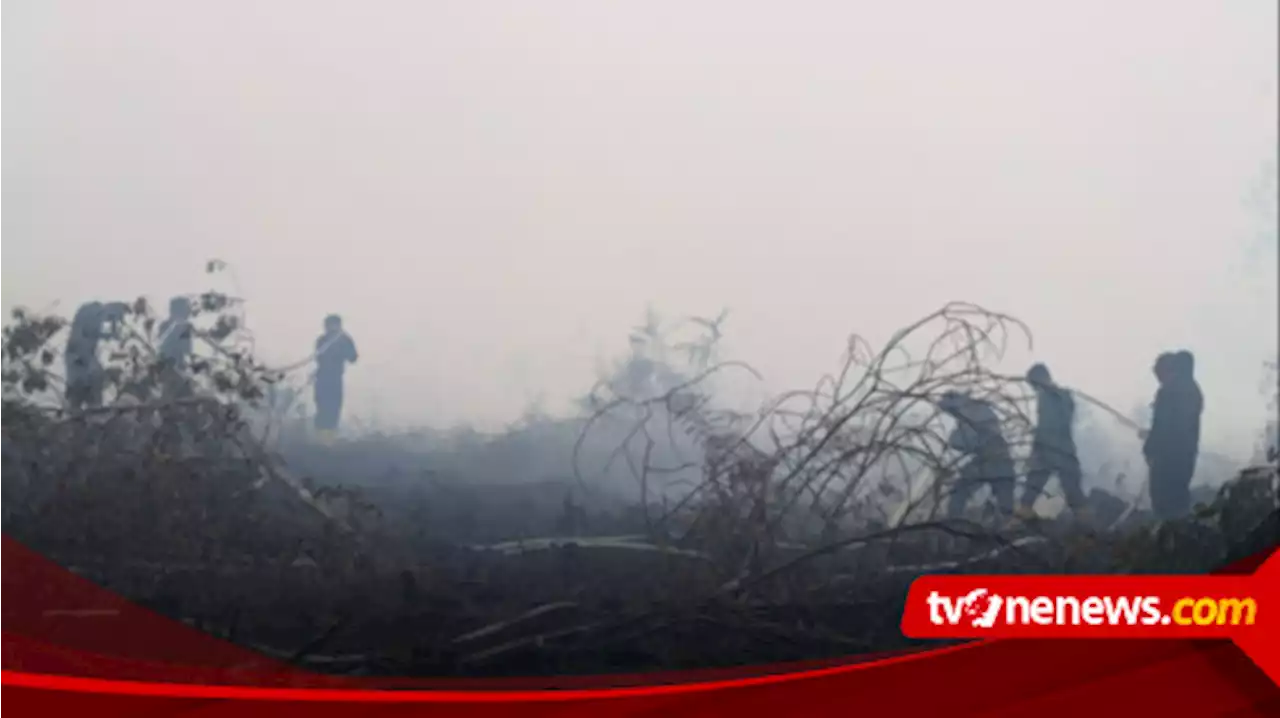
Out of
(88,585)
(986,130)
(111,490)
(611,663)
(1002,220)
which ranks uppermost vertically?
(986,130)

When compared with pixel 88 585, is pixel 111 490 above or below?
above

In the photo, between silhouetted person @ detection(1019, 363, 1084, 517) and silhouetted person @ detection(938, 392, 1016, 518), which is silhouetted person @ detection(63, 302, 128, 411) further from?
silhouetted person @ detection(1019, 363, 1084, 517)

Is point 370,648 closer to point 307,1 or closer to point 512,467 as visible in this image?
point 512,467

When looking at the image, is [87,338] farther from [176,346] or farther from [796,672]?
[796,672]

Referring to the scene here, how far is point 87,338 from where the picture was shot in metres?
1.31

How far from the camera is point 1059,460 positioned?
1.37m

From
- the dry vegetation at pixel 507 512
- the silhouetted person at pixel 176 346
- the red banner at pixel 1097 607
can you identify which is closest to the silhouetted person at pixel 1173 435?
the red banner at pixel 1097 607

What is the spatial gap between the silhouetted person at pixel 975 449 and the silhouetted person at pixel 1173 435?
0.19 meters

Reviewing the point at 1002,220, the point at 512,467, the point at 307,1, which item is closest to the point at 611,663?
the point at 512,467

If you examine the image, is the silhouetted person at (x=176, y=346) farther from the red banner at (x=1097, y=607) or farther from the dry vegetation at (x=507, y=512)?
the red banner at (x=1097, y=607)

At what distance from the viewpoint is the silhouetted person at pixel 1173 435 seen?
138cm

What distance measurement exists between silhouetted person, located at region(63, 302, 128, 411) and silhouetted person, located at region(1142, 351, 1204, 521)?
127cm

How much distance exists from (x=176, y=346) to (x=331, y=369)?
0.63ft

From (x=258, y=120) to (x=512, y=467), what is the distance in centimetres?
52
